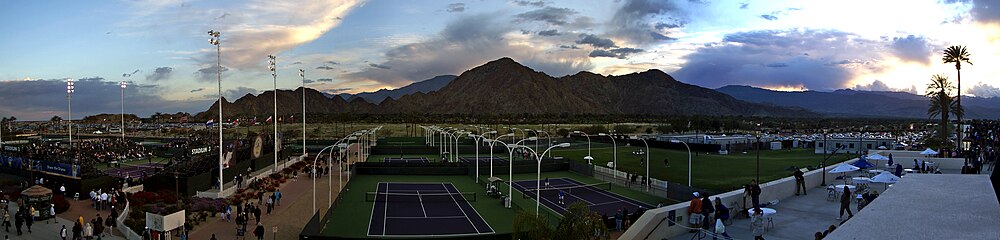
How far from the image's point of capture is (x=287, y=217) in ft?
108

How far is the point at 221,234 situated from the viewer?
28250 millimetres

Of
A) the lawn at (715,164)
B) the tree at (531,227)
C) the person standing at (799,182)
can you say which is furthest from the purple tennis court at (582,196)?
the tree at (531,227)

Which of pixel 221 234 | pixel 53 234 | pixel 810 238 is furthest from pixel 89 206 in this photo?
pixel 810 238

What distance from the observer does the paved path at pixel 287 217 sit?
28562 mm

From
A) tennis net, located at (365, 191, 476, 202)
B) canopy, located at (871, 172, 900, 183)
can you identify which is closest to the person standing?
canopy, located at (871, 172, 900, 183)

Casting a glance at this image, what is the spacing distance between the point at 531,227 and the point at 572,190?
967 inches

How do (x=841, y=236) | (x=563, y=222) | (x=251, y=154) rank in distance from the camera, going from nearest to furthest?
1. (x=841, y=236)
2. (x=563, y=222)
3. (x=251, y=154)

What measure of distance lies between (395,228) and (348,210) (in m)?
6.59

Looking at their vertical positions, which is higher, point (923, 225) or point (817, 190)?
point (923, 225)

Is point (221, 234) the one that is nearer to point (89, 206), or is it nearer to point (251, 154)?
point (89, 206)

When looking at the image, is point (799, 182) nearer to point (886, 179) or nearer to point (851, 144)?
point (886, 179)

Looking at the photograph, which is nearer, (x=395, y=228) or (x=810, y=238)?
(x=810, y=238)

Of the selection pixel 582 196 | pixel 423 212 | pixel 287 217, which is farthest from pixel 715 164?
pixel 287 217

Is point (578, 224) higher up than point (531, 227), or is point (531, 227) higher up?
point (578, 224)
